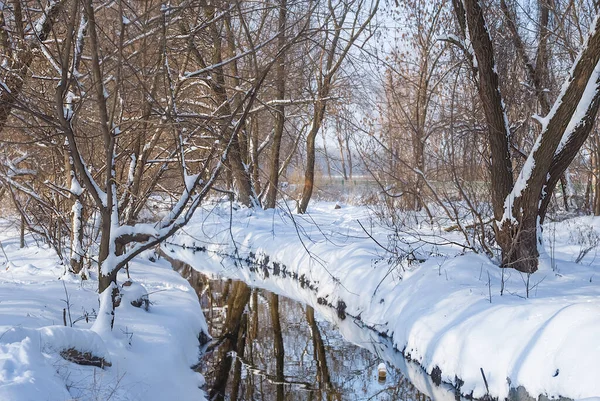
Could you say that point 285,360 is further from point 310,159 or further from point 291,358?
point 310,159

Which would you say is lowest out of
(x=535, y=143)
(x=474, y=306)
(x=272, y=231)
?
(x=474, y=306)

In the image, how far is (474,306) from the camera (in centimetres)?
655

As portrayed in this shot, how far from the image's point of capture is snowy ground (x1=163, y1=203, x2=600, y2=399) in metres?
4.96

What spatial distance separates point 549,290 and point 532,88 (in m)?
4.69

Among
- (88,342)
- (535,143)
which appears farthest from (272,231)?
(535,143)

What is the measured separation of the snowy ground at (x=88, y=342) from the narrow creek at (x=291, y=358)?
440 millimetres

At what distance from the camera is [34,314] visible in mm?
5680

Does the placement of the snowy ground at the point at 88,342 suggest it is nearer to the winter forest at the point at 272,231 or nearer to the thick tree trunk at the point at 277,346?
the winter forest at the point at 272,231

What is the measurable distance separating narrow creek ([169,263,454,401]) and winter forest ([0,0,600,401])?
0.13 ft

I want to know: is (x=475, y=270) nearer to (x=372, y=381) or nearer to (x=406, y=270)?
(x=406, y=270)

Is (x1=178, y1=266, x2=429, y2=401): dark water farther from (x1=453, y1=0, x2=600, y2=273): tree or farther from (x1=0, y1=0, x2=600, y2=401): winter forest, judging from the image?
(x1=453, y1=0, x2=600, y2=273): tree

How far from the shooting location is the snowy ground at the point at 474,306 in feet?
16.3

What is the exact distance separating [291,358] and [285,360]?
0.10 metres

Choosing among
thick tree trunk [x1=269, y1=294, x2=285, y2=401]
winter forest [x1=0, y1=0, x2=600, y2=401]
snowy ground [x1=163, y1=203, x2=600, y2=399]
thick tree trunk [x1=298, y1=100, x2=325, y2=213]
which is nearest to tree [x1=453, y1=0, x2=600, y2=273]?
winter forest [x1=0, y1=0, x2=600, y2=401]
